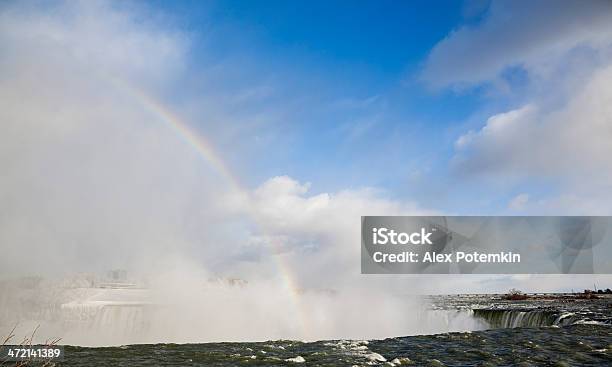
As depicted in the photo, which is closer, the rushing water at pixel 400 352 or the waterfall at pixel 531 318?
the rushing water at pixel 400 352

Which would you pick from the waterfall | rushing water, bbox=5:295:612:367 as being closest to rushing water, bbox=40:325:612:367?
rushing water, bbox=5:295:612:367

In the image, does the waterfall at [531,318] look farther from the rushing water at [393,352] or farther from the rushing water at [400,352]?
the rushing water at [393,352]

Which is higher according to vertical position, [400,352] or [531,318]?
[531,318]

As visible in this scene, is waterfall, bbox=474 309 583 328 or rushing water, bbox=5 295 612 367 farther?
waterfall, bbox=474 309 583 328

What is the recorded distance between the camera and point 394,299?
60594 mm

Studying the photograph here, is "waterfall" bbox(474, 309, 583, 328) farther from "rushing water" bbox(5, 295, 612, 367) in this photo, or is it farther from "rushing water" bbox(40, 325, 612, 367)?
"rushing water" bbox(40, 325, 612, 367)

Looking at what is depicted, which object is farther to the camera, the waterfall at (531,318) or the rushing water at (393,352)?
the waterfall at (531,318)

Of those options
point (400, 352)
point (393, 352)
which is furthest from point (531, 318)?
point (393, 352)

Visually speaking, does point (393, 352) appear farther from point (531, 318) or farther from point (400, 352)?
point (531, 318)

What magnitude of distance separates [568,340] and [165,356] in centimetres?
2500

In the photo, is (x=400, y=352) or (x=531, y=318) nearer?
(x=400, y=352)

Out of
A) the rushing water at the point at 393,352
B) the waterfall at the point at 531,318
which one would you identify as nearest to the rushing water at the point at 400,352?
the rushing water at the point at 393,352

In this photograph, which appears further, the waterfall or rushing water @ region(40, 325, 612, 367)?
the waterfall

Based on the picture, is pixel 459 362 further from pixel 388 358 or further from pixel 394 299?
pixel 394 299
